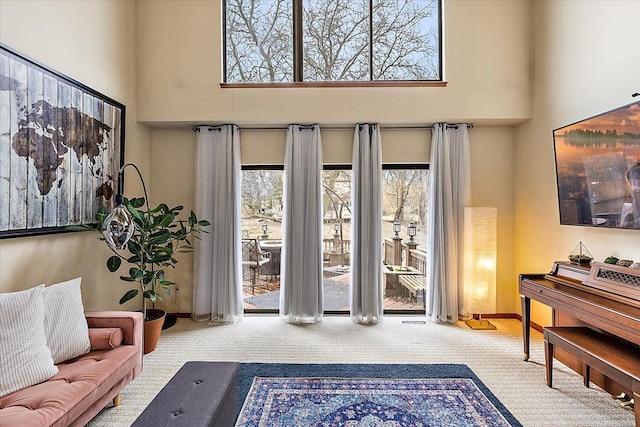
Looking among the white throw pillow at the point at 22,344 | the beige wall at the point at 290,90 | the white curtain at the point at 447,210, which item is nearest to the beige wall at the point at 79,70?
the beige wall at the point at 290,90

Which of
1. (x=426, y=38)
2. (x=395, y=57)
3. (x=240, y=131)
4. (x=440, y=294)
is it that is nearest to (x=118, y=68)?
(x=240, y=131)

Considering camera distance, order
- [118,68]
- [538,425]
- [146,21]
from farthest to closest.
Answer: [146,21]
[118,68]
[538,425]

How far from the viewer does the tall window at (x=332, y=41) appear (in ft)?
13.7

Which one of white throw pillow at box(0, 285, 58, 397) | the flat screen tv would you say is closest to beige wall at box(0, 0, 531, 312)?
the flat screen tv

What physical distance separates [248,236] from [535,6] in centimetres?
463

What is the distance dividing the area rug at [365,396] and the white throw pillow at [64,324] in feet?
4.08

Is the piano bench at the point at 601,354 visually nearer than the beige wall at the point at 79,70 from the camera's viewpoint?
Yes

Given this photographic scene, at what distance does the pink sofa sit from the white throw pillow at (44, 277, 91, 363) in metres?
0.07

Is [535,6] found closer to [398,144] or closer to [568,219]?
[398,144]

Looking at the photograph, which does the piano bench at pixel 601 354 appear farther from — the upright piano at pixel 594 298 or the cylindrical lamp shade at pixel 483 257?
the cylindrical lamp shade at pixel 483 257

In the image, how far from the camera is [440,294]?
13.8 ft

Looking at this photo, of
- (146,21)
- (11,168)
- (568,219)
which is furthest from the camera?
(146,21)

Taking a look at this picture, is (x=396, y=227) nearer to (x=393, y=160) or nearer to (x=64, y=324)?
(x=393, y=160)

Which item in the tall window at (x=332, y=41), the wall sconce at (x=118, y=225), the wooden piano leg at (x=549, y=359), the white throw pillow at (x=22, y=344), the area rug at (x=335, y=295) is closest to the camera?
the white throw pillow at (x=22, y=344)
